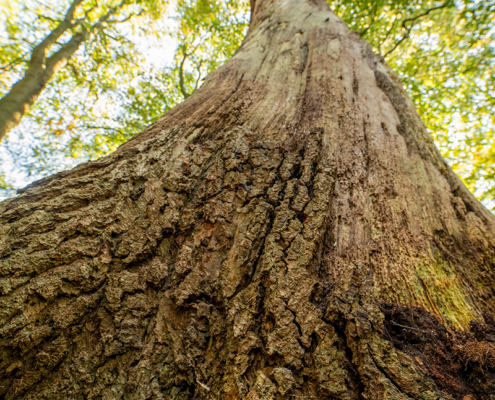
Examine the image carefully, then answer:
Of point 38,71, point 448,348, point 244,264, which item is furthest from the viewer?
point 38,71

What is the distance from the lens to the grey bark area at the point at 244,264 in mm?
974

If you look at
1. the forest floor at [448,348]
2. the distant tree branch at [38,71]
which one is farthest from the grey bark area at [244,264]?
the distant tree branch at [38,71]

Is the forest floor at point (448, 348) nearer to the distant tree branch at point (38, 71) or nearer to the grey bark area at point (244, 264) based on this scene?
the grey bark area at point (244, 264)

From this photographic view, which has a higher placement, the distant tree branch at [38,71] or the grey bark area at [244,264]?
the distant tree branch at [38,71]

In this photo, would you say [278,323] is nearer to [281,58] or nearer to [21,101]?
[281,58]

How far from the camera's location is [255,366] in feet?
3.21

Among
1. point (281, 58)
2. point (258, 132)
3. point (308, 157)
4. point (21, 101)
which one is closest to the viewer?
point (308, 157)

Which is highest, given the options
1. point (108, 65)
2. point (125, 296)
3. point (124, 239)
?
point (108, 65)

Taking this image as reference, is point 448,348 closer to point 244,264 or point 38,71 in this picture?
point 244,264

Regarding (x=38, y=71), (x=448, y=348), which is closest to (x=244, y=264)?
(x=448, y=348)

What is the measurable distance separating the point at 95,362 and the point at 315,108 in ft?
7.18

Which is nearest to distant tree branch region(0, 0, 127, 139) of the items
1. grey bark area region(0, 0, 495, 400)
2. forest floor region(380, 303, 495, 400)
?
grey bark area region(0, 0, 495, 400)

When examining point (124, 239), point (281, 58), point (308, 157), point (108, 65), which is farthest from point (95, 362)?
point (108, 65)

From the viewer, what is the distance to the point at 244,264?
1232mm
